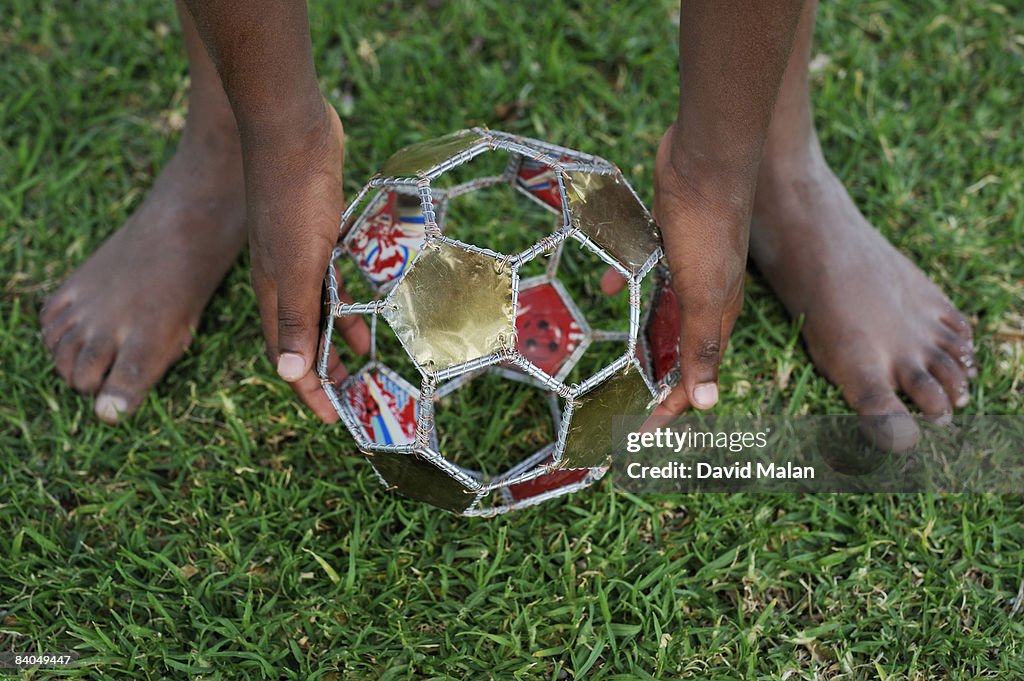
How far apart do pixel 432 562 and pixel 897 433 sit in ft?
3.44

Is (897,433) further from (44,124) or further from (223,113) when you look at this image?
(44,124)

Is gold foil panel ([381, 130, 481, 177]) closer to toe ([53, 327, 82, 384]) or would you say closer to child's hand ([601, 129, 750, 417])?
child's hand ([601, 129, 750, 417])

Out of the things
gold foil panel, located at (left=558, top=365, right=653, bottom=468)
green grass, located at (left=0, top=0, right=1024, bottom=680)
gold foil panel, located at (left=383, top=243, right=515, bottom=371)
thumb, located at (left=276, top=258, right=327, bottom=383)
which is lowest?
green grass, located at (left=0, top=0, right=1024, bottom=680)

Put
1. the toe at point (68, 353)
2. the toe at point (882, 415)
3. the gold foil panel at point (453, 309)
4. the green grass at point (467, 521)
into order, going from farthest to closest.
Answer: the toe at point (68, 353) < the toe at point (882, 415) < the green grass at point (467, 521) < the gold foil panel at point (453, 309)

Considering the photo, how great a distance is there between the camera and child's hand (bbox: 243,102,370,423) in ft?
5.74

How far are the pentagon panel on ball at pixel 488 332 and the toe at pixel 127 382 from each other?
437mm

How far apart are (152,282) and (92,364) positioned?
0.23m

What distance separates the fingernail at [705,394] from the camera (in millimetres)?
1806

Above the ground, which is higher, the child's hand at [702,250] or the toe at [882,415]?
the child's hand at [702,250]

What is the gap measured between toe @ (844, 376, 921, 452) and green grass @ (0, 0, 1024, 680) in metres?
0.09

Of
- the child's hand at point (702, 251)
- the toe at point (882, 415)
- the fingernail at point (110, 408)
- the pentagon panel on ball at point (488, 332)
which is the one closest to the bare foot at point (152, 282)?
the fingernail at point (110, 408)

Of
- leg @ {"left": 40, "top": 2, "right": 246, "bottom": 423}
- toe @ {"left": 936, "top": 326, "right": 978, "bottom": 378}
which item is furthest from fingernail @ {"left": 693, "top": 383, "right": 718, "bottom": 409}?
leg @ {"left": 40, "top": 2, "right": 246, "bottom": 423}

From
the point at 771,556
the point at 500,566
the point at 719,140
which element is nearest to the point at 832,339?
the point at 771,556

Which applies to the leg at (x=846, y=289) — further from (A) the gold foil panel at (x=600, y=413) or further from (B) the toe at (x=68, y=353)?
(B) the toe at (x=68, y=353)
